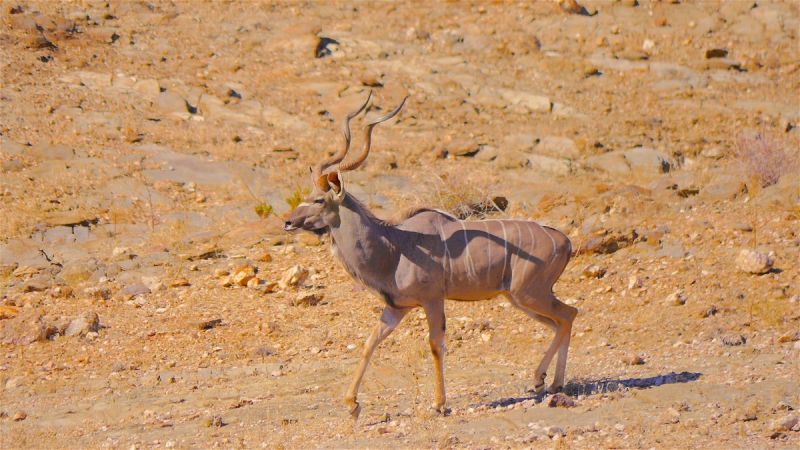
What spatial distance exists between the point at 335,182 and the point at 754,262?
568 centimetres

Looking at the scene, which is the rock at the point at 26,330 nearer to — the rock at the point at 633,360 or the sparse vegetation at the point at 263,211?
the sparse vegetation at the point at 263,211

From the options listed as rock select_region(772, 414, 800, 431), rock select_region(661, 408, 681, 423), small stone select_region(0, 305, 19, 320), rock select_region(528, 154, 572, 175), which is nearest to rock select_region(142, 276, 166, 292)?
small stone select_region(0, 305, 19, 320)

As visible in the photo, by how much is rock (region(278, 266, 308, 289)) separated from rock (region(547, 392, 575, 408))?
17.6 ft

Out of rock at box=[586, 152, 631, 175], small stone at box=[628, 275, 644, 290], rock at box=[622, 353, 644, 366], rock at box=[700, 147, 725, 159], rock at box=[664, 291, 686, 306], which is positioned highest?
rock at box=[622, 353, 644, 366]

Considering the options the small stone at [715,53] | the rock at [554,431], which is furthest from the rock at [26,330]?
the small stone at [715,53]

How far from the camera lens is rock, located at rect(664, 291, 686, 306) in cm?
1270

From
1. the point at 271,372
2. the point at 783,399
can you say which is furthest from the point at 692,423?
the point at 271,372

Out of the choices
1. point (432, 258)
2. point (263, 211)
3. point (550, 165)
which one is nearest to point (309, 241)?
point (263, 211)

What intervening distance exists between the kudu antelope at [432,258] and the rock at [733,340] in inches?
90.7

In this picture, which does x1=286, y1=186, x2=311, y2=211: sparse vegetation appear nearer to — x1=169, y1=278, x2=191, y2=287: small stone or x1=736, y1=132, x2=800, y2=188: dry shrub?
x1=169, y1=278, x2=191, y2=287: small stone

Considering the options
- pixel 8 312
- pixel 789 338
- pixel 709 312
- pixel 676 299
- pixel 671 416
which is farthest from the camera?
pixel 8 312

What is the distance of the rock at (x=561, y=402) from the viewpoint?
9438mm

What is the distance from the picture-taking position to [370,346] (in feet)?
31.3

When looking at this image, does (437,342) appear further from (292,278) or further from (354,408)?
(292,278)
